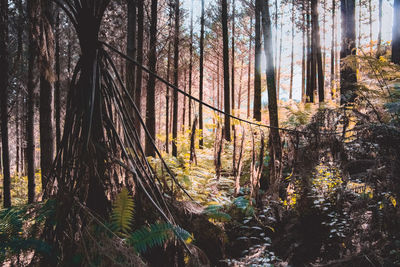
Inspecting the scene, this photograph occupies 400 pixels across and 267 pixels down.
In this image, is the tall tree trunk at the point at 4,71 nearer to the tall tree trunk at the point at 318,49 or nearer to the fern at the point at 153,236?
the fern at the point at 153,236

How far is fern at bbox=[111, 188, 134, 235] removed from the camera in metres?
1.17

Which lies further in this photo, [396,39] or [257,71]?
[257,71]

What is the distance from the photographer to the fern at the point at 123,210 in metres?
1.17

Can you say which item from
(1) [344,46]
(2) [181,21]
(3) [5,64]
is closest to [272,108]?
(1) [344,46]

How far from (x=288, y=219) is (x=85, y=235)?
4.71 metres

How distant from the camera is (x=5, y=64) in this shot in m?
6.51

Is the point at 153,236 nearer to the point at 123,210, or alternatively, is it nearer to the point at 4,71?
the point at 123,210

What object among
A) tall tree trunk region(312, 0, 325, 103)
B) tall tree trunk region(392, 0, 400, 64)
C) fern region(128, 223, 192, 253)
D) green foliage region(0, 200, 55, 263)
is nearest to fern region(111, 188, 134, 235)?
fern region(128, 223, 192, 253)

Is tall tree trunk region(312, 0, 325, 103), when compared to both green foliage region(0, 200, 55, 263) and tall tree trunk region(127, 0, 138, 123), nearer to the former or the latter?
tall tree trunk region(127, 0, 138, 123)

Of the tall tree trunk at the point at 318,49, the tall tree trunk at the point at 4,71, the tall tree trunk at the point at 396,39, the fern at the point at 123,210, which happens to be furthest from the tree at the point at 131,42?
the tall tree trunk at the point at 318,49

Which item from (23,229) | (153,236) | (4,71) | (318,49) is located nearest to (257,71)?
(318,49)

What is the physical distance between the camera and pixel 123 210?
3.99ft

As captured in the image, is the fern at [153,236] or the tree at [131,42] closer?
the fern at [153,236]

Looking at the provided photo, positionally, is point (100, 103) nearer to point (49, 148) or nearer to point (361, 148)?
point (361, 148)
